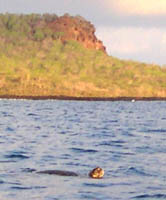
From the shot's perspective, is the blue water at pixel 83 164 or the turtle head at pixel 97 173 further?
the turtle head at pixel 97 173

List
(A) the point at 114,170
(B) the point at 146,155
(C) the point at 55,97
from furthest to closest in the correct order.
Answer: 1. (C) the point at 55,97
2. (B) the point at 146,155
3. (A) the point at 114,170

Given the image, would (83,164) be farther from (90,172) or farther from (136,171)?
(90,172)

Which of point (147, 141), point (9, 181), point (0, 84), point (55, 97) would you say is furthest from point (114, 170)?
point (0, 84)

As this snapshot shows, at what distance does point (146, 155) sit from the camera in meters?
29.0

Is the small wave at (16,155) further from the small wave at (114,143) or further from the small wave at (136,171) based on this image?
the small wave at (114,143)

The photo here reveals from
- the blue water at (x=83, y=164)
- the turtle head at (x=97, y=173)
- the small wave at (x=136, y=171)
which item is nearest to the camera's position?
the blue water at (x=83, y=164)

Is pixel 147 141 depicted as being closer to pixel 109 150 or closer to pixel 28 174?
pixel 109 150

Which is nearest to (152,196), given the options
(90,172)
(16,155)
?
(90,172)

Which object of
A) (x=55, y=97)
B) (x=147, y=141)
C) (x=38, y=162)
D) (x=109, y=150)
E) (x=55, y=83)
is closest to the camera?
(x=38, y=162)

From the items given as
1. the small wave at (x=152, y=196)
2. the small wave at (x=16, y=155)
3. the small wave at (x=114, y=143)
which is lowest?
the small wave at (x=152, y=196)

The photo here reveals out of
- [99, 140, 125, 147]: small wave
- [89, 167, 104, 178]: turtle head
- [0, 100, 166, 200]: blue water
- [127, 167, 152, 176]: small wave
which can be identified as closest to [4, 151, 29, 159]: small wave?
[0, 100, 166, 200]: blue water

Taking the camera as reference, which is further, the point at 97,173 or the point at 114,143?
the point at 114,143

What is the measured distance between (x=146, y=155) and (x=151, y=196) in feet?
34.0

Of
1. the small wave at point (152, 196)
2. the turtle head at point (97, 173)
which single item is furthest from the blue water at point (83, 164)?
the turtle head at point (97, 173)
